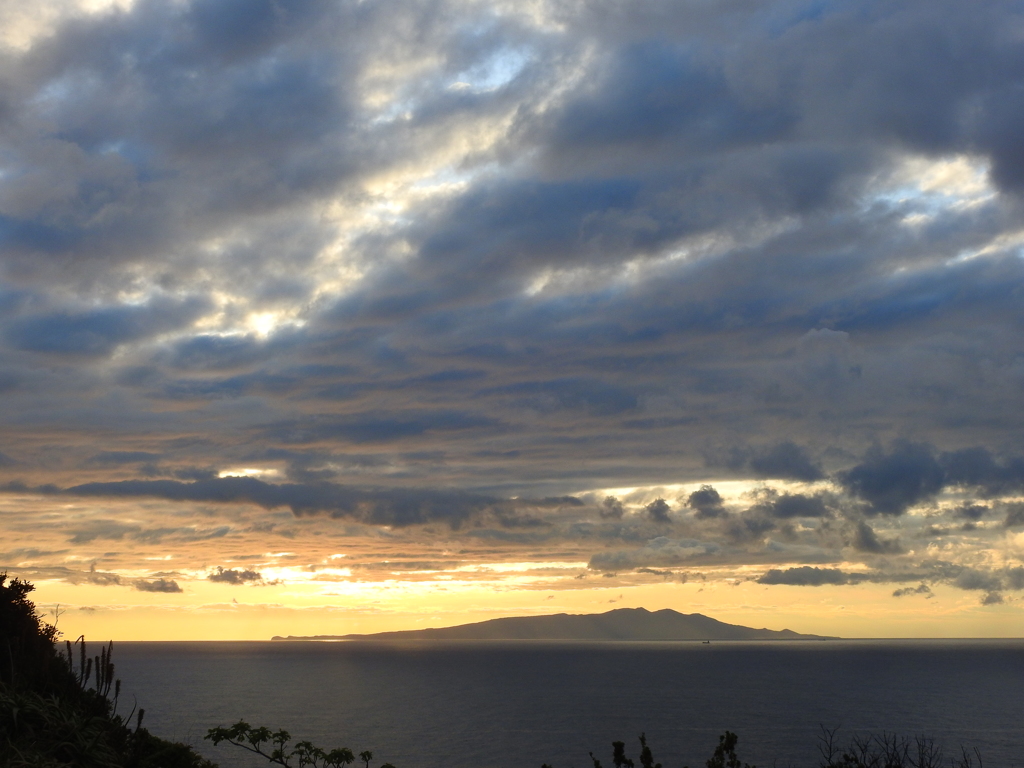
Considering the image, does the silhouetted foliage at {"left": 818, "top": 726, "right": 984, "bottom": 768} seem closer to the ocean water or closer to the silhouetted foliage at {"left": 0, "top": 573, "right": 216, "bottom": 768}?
the ocean water

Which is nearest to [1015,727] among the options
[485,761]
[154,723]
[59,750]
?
[485,761]

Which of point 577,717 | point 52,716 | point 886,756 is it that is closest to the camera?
point 886,756

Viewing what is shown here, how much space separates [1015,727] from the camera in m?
122

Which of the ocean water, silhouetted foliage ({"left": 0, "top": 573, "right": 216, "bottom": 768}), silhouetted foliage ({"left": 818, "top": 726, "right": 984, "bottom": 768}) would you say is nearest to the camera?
silhouetted foliage ({"left": 818, "top": 726, "right": 984, "bottom": 768})

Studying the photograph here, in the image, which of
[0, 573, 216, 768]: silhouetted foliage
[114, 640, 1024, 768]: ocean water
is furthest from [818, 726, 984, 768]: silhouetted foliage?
[0, 573, 216, 768]: silhouetted foliage

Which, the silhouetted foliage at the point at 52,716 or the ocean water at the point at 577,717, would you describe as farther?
the ocean water at the point at 577,717

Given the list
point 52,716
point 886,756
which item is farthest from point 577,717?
point 886,756

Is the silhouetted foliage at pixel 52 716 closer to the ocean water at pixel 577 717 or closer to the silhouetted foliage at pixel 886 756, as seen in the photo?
the silhouetted foliage at pixel 886 756

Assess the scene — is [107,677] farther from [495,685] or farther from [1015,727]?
[495,685]

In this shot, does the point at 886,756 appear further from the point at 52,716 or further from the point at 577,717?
the point at 577,717

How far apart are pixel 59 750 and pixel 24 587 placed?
1118 inches

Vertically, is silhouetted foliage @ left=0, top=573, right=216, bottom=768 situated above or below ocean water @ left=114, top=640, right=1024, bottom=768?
above

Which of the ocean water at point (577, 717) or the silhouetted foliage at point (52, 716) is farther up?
the silhouetted foliage at point (52, 716)

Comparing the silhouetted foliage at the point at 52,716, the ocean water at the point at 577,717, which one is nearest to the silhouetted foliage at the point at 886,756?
the ocean water at the point at 577,717
